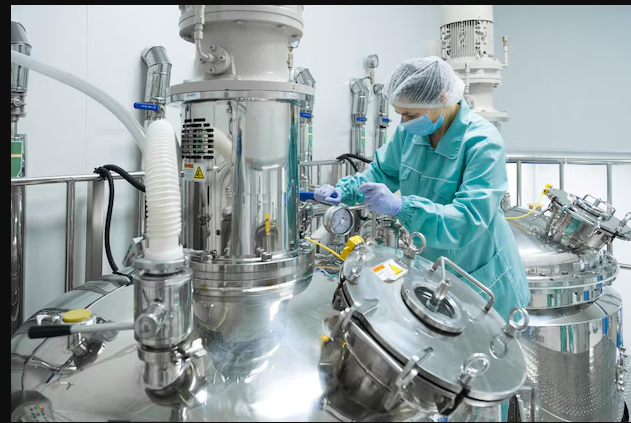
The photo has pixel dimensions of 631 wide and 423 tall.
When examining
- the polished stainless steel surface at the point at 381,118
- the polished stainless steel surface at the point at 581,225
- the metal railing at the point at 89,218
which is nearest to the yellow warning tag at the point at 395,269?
the metal railing at the point at 89,218

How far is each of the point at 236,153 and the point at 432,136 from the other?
71cm

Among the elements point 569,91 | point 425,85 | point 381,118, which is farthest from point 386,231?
point 569,91

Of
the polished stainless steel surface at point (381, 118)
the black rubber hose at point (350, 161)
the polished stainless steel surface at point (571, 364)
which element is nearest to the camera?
the polished stainless steel surface at point (571, 364)

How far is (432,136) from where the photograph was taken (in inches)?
57.5

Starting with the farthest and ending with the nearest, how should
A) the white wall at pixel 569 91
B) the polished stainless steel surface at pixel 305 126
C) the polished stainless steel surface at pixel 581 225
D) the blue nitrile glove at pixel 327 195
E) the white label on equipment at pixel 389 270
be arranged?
the white wall at pixel 569 91, the polished stainless steel surface at pixel 305 126, the polished stainless steel surface at pixel 581 225, the blue nitrile glove at pixel 327 195, the white label on equipment at pixel 389 270

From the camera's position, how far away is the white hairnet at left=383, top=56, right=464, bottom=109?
4.38 ft

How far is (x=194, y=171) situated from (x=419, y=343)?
1.95 ft

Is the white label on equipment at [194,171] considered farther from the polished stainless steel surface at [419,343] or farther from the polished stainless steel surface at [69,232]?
the polished stainless steel surface at [69,232]

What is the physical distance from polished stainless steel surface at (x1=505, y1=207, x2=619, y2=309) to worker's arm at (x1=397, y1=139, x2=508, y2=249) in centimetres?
66

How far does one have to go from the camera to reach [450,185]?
1360mm

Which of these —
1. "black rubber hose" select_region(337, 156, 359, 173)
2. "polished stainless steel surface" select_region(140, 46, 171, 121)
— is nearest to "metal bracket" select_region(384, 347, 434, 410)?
"polished stainless steel surface" select_region(140, 46, 171, 121)

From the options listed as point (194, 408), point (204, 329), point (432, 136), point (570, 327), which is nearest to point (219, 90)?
point (204, 329)

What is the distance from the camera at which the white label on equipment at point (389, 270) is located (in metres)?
0.89

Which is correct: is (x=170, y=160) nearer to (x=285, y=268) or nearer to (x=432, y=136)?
(x=285, y=268)
